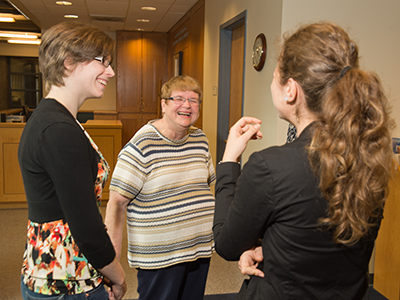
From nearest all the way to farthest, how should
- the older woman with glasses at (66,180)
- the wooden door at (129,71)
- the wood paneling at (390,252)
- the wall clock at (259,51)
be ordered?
1. the older woman with glasses at (66,180)
2. the wood paneling at (390,252)
3. the wall clock at (259,51)
4. the wooden door at (129,71)

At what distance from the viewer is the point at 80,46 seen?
1.12 m

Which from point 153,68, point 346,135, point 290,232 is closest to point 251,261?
point 290,232

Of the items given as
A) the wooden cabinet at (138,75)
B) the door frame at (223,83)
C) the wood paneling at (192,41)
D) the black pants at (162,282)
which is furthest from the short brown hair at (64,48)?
the wooden cabinet at (138,75)

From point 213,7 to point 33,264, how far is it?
453 cm

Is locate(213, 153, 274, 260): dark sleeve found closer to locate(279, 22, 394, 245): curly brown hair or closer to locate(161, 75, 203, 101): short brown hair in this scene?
locate(279, 22, 394, 245): curly brown hair

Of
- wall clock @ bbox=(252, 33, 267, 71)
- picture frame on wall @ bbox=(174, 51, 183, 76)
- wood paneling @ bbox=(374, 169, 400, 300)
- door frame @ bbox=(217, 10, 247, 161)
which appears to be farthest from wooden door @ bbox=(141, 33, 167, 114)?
wood paneling @ bbox=(374, 169, 400, 300)

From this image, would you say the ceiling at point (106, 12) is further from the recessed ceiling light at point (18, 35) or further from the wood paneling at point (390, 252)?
the wood paneling at point (390, 252)

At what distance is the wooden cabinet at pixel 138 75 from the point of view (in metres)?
8.79

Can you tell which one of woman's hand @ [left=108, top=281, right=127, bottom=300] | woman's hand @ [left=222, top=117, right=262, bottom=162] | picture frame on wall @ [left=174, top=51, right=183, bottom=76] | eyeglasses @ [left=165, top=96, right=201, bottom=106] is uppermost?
picture frame on wall @ [left=174, top=51, right=183, bottom=76]

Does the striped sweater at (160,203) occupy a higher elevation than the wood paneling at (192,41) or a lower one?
lower

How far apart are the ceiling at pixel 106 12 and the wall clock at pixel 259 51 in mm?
2824

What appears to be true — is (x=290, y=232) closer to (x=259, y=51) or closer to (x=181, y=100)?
(x=181, y=100)

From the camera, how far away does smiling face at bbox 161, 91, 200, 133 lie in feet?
5.89

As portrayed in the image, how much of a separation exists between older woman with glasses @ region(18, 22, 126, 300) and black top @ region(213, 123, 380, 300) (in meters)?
0.40
